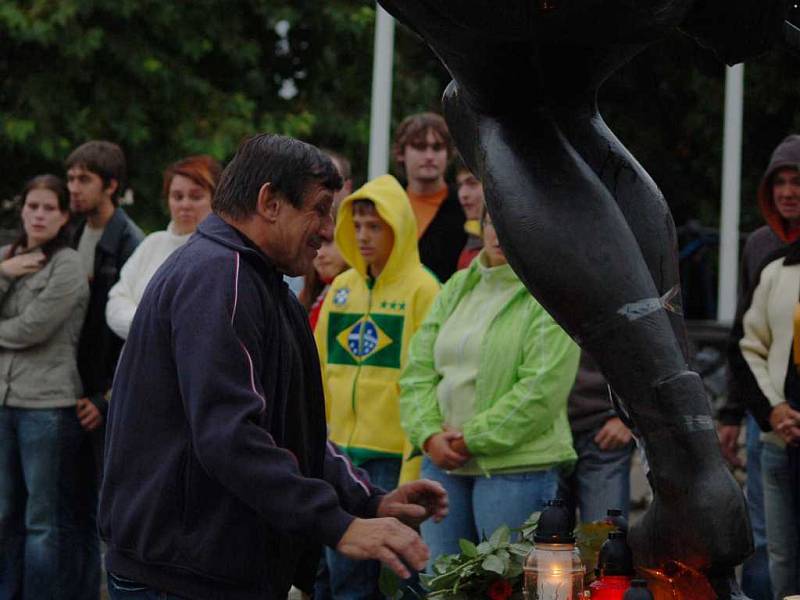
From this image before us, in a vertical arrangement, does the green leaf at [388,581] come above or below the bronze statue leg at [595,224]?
below

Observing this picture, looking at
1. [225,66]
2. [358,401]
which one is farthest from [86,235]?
[225,66]

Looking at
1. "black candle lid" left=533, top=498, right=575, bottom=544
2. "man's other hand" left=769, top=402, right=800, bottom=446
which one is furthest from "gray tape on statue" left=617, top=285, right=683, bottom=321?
"man's other hand" left=769, top=402, right=800, bottom=446

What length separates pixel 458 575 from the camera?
376cm

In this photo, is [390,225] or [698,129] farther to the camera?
[698,129]

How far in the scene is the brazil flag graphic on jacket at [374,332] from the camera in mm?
5863

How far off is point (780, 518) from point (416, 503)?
2.46 m

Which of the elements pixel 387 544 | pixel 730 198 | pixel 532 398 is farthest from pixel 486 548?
pixel 730 198

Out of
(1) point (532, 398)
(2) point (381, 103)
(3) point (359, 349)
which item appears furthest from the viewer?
(2) point (381, 103)

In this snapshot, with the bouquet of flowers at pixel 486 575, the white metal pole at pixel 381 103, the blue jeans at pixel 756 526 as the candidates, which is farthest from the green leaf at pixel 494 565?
the white metal pole at pixel 381 103

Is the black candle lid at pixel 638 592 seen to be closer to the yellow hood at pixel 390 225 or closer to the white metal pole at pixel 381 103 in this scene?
the yellow hood at pixel 390 225

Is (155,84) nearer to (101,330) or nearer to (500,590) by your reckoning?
(101,330)

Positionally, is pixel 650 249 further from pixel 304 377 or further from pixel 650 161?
pixel 650 161

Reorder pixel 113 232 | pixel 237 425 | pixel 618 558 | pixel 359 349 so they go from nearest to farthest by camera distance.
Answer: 1. pixel 618 558
2. pixel 237 425
3. pixel 359 349
4. pixel 113 232

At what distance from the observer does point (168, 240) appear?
21.8 feet
